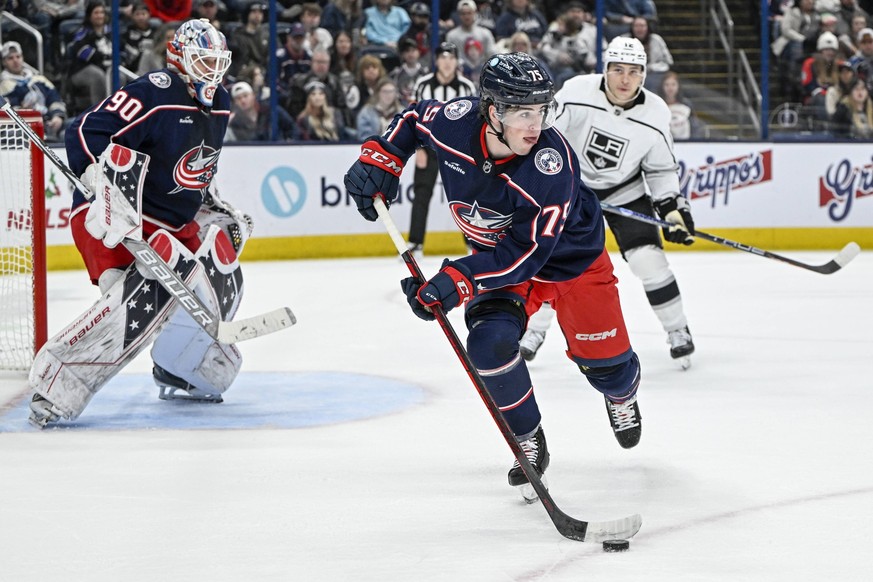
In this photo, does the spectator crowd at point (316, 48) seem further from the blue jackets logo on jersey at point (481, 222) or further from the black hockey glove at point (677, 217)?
the blue jackets logo on jersey at point (481, 222)

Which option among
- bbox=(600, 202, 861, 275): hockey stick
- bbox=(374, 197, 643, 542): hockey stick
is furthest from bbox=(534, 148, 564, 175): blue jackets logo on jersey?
bbox=(600, 202, 861, 275): hockey stick

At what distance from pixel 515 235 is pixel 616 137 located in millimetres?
1845

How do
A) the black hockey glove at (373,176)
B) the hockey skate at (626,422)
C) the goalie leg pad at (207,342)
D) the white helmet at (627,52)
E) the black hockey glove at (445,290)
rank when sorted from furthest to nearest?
the white helmet at (627,52) → the goalie leg pad at (207,342) → the hockey skate at (626,422) → the black hockey glove at (373,176) → the black hockey glove at (445,290)

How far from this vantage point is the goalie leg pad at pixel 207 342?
149 inches

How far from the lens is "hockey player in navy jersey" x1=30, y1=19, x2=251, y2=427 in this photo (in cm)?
346

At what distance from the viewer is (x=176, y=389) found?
156 inches

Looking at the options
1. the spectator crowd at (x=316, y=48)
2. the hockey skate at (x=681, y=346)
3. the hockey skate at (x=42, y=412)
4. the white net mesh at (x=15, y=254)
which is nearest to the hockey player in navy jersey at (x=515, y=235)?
the hockey skate at (x=42, y=412)

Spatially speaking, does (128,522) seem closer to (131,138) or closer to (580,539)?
(580,539)

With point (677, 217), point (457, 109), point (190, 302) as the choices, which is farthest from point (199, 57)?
point (677, 217)

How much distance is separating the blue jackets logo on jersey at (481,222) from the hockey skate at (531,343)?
1.70 m

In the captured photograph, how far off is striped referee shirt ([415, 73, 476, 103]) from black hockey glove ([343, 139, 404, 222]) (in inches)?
178

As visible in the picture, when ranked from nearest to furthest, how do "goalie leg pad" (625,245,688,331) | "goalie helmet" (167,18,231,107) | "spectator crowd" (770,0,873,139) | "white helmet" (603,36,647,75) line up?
"goalie helmet" (167,18,231,107), "white helmet" (603,36,647,75), "goalie leg pad" (625,245,688,331), "spectator crowd" (770,0,873,139)

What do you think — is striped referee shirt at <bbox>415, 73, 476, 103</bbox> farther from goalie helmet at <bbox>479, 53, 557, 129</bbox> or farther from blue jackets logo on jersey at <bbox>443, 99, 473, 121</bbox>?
goalie helmet at <bbox>479, 53, 557, 129</bbox>

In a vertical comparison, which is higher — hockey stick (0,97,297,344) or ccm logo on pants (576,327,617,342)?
ccm logo on pants (576,327,617,342)
